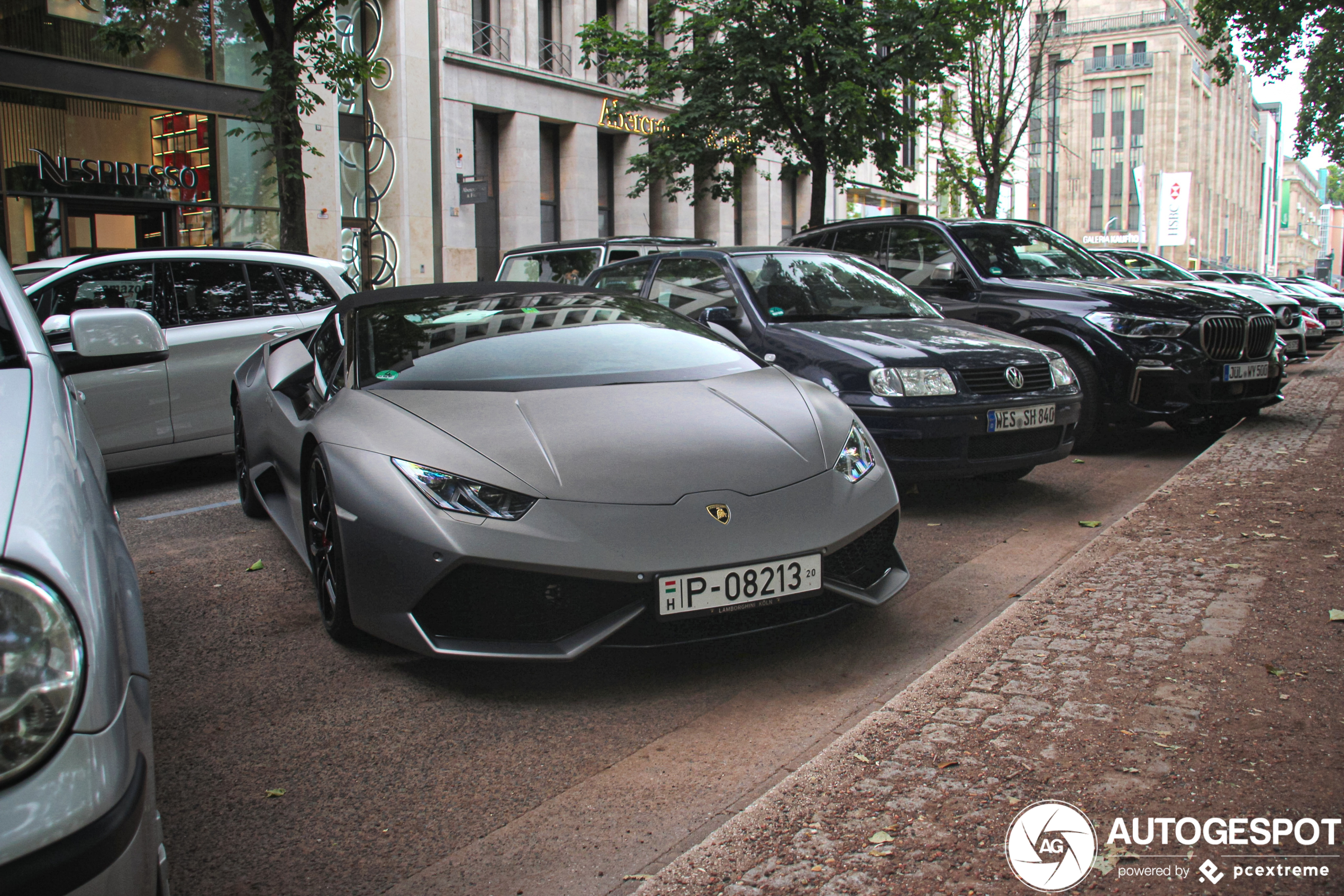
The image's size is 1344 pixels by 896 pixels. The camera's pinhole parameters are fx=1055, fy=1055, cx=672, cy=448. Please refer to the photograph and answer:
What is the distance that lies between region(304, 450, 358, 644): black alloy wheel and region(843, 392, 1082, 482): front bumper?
2871 millimetres

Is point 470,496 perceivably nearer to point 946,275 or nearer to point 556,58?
point 946,275

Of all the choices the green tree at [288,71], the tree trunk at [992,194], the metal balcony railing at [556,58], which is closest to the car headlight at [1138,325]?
the green tree at [288,71]

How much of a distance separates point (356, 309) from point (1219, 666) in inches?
145

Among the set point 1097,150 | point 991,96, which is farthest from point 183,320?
point 1097,150

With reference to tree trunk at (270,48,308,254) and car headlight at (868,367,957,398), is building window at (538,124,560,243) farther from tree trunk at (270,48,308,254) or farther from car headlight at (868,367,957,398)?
car headlight at (868,367,957,398)

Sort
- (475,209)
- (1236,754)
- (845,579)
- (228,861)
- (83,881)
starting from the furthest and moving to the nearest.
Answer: (475,209), (845,579), (1236,754), (228,861), (83,881)

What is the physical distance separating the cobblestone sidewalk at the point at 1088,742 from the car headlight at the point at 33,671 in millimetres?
1157

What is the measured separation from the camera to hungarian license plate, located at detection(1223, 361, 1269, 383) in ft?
26.2

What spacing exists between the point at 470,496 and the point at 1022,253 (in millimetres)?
6879

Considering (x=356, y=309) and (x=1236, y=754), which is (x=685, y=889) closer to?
(x=1236, y=754)

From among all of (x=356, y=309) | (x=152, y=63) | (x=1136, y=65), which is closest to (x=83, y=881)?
(x=356, y=309)

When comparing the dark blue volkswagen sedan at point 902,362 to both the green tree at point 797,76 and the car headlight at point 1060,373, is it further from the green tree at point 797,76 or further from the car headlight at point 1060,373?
the green tree at point 797,76

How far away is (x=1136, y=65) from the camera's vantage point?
87.4 meters

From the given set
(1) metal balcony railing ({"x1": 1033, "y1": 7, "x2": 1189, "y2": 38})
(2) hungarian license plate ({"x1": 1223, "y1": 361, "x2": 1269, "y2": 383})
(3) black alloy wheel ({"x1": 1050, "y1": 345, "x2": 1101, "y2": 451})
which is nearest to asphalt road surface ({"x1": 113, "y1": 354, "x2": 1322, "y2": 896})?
(3) black alloy wheel ({"x1": 1050, "y1": 345, "x2": 1101, "y2": 451})
